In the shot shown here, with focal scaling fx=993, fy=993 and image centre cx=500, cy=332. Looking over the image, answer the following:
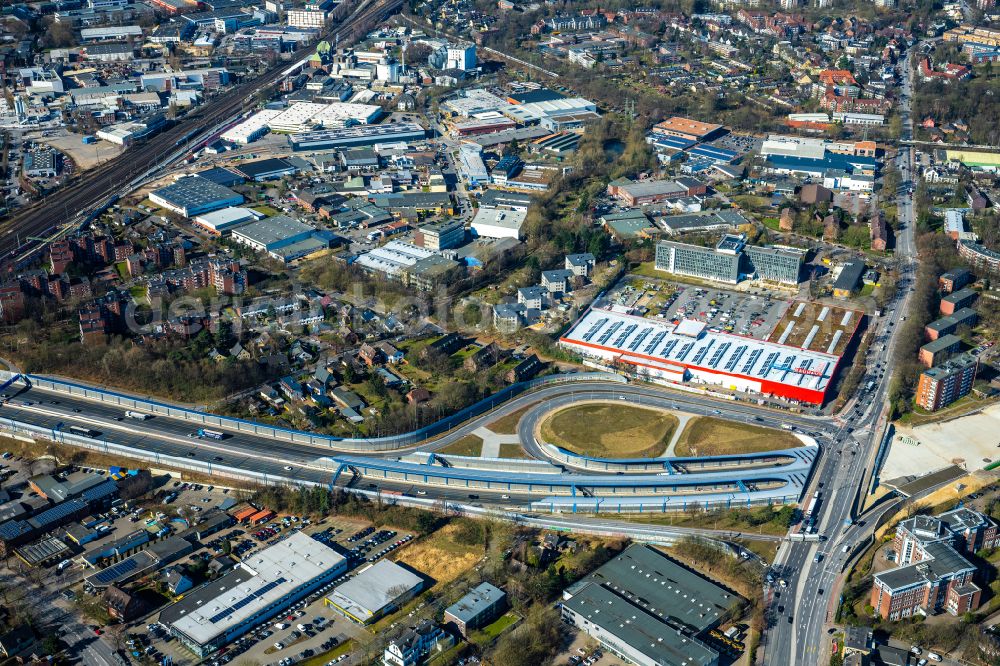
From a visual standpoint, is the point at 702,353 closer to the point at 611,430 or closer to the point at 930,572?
the point at 611,430

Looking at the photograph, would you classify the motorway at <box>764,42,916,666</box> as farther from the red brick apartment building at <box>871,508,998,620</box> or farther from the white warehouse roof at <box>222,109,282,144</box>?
the white warehouse roof at <box>222,109,282,144</box>

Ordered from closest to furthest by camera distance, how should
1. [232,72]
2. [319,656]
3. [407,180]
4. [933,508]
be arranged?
[319,656], [933,508], [407,180], [232,72]

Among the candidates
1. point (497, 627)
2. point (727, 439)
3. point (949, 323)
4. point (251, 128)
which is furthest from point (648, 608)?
point (251, 128)

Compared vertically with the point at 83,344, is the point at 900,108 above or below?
above

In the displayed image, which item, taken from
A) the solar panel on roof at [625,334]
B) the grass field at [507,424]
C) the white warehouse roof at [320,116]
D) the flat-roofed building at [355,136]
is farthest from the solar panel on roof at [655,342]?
the white warehouse roof at [320,116]

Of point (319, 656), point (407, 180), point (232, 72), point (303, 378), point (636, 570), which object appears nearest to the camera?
point (319, 656)

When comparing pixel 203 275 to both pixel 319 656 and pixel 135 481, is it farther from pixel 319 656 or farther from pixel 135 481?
pixel 319 656

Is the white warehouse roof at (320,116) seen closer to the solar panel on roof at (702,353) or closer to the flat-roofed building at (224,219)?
the flat-roofed building at (224,219)

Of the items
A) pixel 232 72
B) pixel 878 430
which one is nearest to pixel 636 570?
pixel 878 430

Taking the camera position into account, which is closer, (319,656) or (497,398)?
(319,656)
